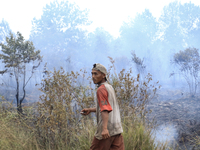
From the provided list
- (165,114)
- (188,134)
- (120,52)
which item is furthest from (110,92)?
(120,52)

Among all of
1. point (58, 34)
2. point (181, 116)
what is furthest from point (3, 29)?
point (181, 116)

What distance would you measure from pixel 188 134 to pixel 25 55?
10.4m

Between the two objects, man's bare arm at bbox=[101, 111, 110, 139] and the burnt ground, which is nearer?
man's bare arm at bbox=[101, 111, 110, 139]

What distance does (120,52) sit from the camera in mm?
54625

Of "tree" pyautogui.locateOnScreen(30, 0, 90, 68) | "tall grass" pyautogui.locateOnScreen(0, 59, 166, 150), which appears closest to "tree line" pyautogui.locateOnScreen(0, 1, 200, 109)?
"tree" pyautogui.locateOnScreen(30, 0, 90, 68)

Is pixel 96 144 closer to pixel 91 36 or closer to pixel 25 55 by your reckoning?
pixel 25 55

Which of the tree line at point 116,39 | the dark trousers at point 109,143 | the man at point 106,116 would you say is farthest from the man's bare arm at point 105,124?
the tree line at point 116,39

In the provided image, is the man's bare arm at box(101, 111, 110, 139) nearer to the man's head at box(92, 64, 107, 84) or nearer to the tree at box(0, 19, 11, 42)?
the man's head at box(92, 64, 107, 84)

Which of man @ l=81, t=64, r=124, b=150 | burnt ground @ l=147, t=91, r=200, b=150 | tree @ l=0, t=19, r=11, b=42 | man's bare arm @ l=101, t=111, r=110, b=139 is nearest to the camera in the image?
man's bare arm @ l=101, t=111, r=110, b=139

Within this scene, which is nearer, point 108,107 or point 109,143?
point 108,107

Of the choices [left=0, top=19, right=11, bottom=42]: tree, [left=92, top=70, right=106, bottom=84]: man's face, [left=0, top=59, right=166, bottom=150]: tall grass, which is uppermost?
[left=0, top=19, right=11, bottom=42]: tree

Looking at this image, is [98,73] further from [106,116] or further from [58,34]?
[58,34]

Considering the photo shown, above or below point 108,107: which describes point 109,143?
below

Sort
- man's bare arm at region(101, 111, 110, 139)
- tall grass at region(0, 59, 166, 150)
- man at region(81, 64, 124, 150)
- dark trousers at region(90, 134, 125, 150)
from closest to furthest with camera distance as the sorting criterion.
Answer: man's bare arm at region(101, 111, 110, 139) → man at region(81, 64, 124, 150) → dark trousers at region(90, 134, 125, 150) → tall grass at region(0, 59, 166, 150)
